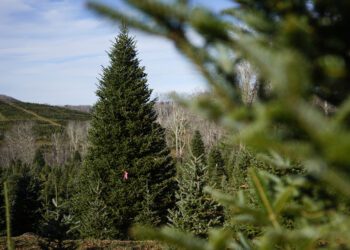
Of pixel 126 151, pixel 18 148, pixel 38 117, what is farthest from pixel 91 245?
pixel 38 117

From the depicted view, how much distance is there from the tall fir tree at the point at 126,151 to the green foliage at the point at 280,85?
1657cm

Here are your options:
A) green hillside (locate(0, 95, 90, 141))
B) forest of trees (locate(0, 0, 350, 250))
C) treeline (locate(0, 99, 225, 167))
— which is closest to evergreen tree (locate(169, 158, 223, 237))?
forest of trees (locate(0, 0, 350, 250))

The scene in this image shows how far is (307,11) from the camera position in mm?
1197

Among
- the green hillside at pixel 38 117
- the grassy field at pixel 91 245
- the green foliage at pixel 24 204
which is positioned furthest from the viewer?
the green hillside at pixel 38 117

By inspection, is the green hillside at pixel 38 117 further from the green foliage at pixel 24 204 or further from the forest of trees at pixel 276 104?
the forest of trees at pixel 276 104

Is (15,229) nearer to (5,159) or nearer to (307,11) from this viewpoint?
(307,11)

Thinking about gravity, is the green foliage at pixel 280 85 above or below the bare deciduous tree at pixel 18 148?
above

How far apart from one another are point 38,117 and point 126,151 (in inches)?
4368

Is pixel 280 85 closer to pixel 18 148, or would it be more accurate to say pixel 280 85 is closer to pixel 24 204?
pixel 24 204

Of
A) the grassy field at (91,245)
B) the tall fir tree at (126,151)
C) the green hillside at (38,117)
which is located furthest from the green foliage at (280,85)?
the green hillside at (38,117)

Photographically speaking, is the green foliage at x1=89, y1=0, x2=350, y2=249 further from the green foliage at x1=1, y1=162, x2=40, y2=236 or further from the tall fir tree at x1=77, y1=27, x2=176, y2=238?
the green foliage at x1=1, y1=162, x2=40, y2=236

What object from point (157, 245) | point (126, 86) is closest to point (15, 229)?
point (126, 86)

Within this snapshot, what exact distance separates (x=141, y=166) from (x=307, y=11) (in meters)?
17.9

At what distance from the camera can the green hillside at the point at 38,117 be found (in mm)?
103688
